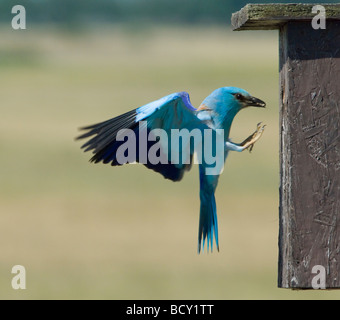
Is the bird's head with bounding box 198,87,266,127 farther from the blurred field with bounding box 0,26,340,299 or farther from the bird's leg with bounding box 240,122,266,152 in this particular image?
the blurred field with bounding box 0,26,340,299

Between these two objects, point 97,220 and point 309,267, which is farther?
point 97,220

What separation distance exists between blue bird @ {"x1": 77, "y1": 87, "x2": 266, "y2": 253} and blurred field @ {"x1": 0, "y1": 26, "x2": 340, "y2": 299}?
6302mm

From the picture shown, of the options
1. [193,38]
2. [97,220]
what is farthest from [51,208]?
[193,38]

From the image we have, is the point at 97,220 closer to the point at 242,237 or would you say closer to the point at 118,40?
the point at 242,237

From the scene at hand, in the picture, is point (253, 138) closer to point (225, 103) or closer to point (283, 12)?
point (225, 103)

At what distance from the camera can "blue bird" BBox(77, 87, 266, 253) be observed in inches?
213

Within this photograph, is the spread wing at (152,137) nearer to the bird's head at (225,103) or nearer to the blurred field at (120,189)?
the bird's head at (225,103)

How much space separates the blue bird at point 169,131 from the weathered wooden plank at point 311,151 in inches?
9.7

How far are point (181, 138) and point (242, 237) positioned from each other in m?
9.69

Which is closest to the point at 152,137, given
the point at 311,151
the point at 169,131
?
the point at 169,131

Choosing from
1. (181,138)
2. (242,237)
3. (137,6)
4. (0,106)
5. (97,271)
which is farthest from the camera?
(137,6)

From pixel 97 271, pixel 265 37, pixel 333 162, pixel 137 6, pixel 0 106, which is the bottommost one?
pixel 97 271

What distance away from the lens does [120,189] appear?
62.3ft

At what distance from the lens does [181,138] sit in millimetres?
5656
